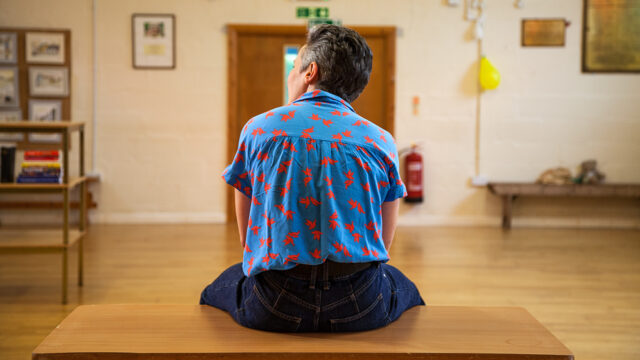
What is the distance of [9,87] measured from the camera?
5.95 m

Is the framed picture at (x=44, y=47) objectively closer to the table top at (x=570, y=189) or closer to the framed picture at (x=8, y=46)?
the framed picture at (x=8, y=46)

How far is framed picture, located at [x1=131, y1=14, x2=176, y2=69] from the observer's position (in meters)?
6.00

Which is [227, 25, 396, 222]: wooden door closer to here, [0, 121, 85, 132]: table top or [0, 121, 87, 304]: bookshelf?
[0, 121, 87, 304]: bookshelf

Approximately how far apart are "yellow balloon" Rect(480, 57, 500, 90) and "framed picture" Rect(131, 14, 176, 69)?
2.83 m

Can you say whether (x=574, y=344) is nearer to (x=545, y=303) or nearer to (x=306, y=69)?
(x=545, y=303)

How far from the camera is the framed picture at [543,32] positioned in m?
6.10

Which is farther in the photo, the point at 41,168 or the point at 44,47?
the point at 44,47

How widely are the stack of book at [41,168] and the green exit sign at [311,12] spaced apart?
321 centimetres

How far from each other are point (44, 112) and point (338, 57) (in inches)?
200

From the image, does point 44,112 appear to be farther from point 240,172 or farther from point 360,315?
point 360,315

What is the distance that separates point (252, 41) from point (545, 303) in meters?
3.74

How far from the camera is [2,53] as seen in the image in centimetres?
592

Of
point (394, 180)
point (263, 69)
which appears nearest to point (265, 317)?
point (394, 180)

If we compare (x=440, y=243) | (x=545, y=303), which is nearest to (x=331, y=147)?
(x=545, y=303)
